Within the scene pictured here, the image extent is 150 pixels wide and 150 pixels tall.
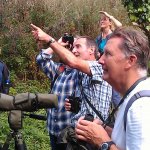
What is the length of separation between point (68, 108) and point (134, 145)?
1.92 meters

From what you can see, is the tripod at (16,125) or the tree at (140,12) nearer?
the tripod at (16,125)

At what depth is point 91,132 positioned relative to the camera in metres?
2.54

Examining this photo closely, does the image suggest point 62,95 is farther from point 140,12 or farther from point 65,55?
point 140,12

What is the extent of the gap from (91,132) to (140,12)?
7.38m

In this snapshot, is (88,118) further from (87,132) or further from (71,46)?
(71,46)

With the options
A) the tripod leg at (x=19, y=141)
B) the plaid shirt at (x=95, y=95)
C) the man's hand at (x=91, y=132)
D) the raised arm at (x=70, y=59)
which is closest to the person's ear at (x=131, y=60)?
the man's hand at (x=91, y=132)

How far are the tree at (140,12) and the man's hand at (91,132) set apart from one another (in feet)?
23.6

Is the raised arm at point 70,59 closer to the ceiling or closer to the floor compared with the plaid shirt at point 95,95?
closer to the ceiling

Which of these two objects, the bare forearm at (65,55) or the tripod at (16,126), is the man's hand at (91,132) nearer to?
the tripod at (16,126)

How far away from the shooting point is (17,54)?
1055 centimetres

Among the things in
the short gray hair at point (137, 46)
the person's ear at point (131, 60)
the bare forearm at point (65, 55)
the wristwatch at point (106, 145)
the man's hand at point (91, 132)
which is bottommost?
the wristwatch at point (106, 145)

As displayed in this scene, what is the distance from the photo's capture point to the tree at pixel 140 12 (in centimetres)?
954

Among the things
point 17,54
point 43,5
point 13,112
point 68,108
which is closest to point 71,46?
point 68,108

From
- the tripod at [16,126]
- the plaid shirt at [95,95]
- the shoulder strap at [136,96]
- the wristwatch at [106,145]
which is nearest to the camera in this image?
the shoulder strap at [136,96]
